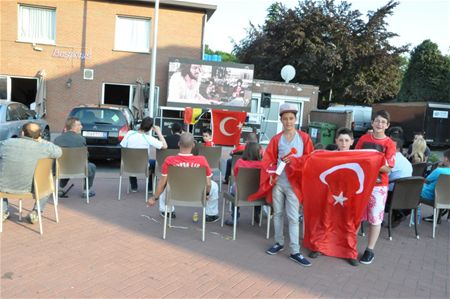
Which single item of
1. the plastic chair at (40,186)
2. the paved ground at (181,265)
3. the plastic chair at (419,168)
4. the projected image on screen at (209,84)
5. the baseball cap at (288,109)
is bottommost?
the paved ground at (181,265)

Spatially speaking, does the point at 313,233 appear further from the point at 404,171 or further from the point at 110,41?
the point at 110,41

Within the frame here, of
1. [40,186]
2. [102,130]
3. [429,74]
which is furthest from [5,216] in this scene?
[429,74]

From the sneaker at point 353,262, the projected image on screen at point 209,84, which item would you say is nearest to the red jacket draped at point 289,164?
the sneaker at point 353,262

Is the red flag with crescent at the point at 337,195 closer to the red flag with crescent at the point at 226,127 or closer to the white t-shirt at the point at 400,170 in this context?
the white t-shirt at the point at 400,170

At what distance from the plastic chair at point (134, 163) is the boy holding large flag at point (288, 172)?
299cm

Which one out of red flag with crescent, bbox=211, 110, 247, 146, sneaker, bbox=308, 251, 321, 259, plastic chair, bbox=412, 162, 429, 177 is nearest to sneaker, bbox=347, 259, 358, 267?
sneaker, bbox=308, 251, 321, 259

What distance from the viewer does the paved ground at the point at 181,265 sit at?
387cm

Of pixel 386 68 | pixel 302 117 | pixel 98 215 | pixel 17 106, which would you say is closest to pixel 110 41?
pixel 17 106

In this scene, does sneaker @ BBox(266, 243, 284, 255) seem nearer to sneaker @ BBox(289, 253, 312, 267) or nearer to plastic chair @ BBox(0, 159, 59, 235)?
sneaker @ BBox(289, 253, 312, 267)

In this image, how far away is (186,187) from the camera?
209 inches

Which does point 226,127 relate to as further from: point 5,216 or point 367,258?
point 367,258

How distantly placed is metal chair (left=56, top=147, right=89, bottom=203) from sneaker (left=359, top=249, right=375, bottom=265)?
4461 mm

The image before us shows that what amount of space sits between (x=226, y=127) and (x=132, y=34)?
1051cm

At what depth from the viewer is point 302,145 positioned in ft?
15.9
